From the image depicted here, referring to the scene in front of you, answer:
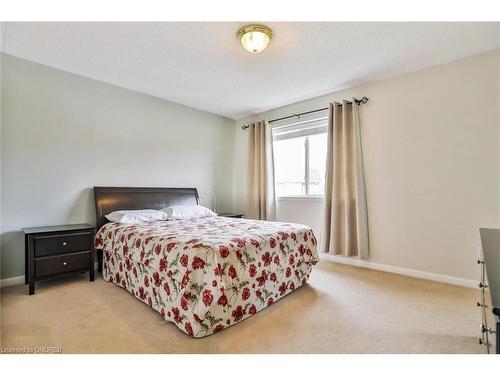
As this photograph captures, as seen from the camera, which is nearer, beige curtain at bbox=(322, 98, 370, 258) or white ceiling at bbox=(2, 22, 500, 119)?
white ceiling at bbox=(2, 22, 500, 119)

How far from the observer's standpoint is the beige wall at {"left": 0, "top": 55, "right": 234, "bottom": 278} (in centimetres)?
268

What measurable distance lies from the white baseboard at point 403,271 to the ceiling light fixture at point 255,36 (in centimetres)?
289

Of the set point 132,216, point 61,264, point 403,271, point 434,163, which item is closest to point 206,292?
point 132,216

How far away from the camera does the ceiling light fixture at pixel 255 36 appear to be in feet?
7.07

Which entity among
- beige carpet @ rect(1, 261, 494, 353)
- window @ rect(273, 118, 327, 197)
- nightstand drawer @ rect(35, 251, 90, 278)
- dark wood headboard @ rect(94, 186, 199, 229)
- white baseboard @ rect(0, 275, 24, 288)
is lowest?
beige carpet @ rect(1, 261, 494, 353)

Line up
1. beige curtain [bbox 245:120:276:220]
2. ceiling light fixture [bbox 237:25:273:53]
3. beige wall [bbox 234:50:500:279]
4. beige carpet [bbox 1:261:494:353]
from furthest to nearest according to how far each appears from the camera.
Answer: beige curtain [bbox 245:120:276:220] → beige wall [bbox 234:50:500:279] → ceiling light fixture [bbox 237:25:273:53] → beige carpet [bbox 1:261:494:353]

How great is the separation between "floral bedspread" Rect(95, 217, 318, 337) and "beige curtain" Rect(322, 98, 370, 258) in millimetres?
873

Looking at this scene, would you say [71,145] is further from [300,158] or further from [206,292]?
[300,158]

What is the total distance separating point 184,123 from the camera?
4.25 m

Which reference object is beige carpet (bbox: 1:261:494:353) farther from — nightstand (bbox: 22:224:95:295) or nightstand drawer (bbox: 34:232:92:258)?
nightstand drawer (bbox: 34:232:92:258)

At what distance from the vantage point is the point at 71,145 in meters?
3.07

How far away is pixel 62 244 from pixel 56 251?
0.27 ft

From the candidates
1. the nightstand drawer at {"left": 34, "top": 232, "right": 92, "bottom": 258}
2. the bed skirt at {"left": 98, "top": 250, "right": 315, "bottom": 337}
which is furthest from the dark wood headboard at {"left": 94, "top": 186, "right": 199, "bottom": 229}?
the bed skirt at {"left": 98, "top": 250, "right": 315, "bottom": 337}
